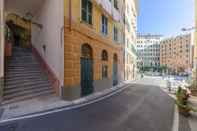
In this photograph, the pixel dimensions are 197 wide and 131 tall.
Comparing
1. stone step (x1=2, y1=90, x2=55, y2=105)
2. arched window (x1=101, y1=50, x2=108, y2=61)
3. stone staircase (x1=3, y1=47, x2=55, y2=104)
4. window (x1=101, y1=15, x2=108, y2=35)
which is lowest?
stone step (x1=2, y1=90, x2=55, y2=105)

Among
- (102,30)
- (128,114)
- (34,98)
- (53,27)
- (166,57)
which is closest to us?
(128,114)

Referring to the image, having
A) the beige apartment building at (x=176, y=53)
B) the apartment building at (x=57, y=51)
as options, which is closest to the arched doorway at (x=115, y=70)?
the apartment building at (x=57, y=51)

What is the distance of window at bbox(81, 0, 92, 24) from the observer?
1207cm

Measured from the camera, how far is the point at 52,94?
10391 millimetres

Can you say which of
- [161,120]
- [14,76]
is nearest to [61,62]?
[14,76]

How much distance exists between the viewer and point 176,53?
326 feet

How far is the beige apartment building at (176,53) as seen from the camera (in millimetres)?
81812

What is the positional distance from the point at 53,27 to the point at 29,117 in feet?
20.0

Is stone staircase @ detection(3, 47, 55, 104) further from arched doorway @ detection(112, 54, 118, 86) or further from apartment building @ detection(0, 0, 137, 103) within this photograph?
arched doorway @ detection(112, 54, 118, 86)

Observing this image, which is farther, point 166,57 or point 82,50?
point 166,57

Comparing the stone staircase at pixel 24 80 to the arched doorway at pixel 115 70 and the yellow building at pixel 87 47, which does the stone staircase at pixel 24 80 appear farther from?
the arched doorway at pixel 115 70

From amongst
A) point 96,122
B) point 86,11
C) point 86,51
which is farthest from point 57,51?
point 96,122

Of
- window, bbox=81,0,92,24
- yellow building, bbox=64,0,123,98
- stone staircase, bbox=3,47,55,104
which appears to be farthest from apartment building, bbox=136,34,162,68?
stone staircase, bbox=3,47,55,104

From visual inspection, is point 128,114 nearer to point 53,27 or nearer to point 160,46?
point 53,27
